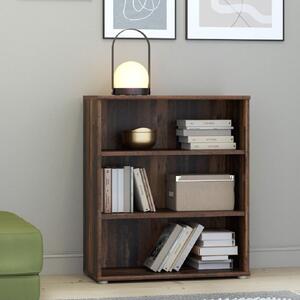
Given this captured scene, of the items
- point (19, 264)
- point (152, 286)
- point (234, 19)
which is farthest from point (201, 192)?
point (19, 264)

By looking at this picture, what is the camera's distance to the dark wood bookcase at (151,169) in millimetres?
4863

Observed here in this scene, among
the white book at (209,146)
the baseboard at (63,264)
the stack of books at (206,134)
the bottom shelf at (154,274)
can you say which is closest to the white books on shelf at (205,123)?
the stack of books at (206,134)

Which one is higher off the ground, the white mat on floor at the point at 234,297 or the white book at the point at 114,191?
the white book at the point at 114,191

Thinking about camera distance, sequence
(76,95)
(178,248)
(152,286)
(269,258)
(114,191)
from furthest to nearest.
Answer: (269,258), (76,95), (178,248), (114,191), (152,286)

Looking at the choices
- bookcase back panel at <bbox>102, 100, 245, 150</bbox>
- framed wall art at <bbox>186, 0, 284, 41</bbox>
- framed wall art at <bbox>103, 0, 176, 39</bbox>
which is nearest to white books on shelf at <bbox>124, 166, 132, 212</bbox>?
bookcase back panel at <bbox>102, 100, 245, 150</bbox>

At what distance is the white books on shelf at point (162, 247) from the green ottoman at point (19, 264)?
1129 millimetres

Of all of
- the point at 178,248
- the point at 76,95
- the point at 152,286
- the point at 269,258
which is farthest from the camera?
the point at 269,258

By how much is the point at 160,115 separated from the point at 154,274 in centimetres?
89

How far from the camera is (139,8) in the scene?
5121 millimetres

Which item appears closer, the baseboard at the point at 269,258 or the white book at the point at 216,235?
the white book at the point at 216,235

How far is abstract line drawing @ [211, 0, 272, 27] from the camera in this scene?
5.21 meters

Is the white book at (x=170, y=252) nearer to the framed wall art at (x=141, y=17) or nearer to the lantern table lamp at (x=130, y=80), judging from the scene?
the lantern table lamp at (x=130, y=80)

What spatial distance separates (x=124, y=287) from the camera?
475 centimetres

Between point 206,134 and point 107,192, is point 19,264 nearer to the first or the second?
point 107,192
